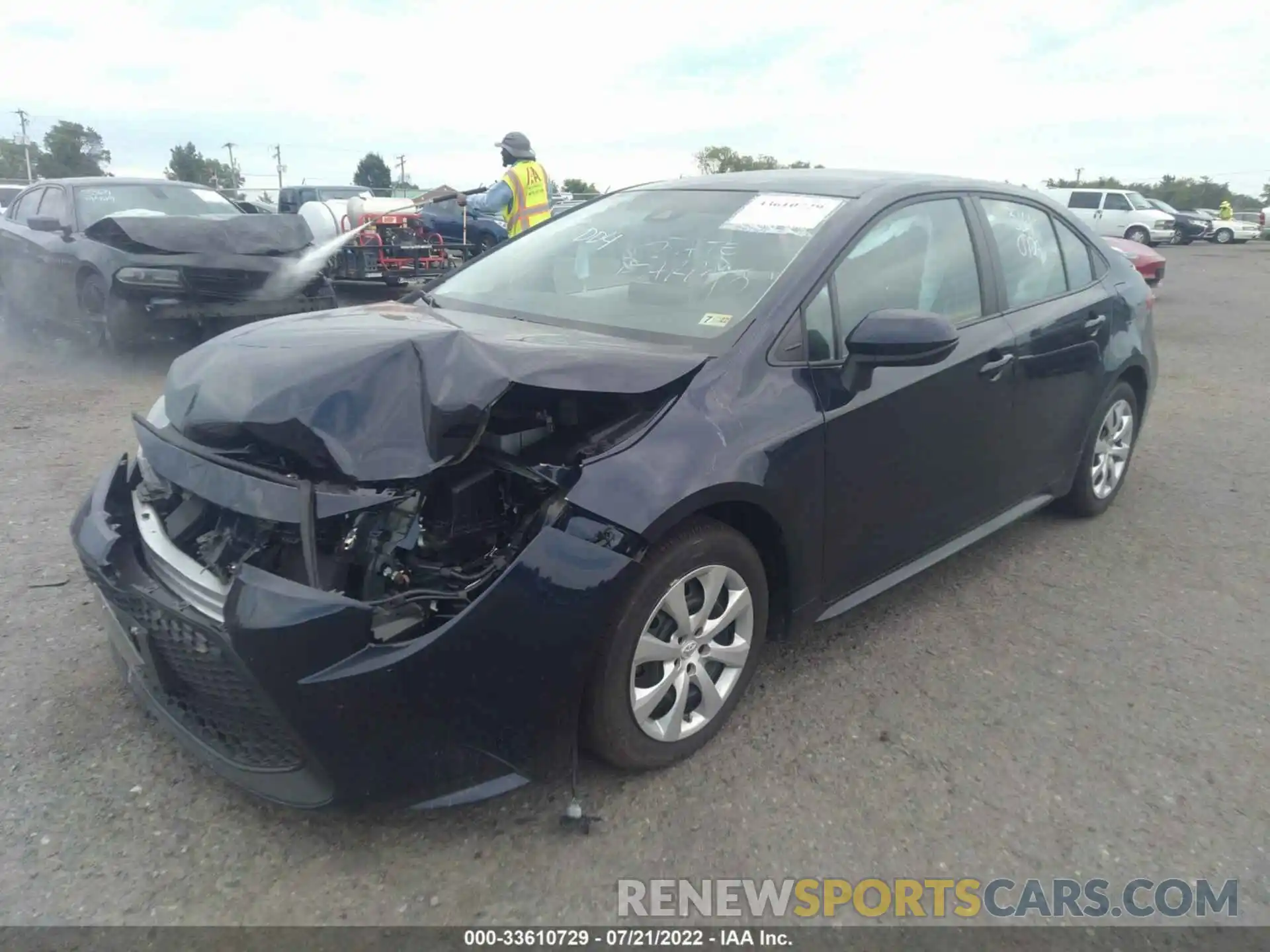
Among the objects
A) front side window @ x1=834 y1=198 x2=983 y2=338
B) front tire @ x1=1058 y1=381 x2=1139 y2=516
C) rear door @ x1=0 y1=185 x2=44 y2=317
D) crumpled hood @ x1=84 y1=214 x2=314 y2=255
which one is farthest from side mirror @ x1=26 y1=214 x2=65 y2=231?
front tire @ x1=1058 y1=381 x2=1139 y2=516

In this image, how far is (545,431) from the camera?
8.49ft

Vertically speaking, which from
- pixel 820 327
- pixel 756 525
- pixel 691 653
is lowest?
pixel 691 653

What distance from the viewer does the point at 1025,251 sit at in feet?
13.0

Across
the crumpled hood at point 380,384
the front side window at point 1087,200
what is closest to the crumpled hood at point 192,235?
the crumpled hood at point 380,384

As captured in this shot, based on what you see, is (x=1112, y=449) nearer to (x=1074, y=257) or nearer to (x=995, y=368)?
(x=1074, y=257)

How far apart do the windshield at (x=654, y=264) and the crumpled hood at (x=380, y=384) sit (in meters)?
0.32

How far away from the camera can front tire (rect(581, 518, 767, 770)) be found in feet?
8.01

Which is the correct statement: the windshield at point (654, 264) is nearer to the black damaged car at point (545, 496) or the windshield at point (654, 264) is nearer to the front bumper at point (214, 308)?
the black damaged car at point (545, 496)

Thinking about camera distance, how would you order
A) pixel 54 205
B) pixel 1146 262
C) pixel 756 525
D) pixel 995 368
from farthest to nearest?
pixel 1146 262
pixel 54 205
pixel 995 368
pixel 756 525

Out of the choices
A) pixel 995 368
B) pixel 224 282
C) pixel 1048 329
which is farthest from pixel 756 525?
pixel 224 282

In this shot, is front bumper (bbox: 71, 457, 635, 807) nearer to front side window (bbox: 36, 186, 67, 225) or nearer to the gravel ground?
the gravel ground

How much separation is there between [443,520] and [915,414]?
170cm

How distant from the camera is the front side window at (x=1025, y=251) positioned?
12.5 feet

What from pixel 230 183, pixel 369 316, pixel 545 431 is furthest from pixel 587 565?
pixel 230 183
